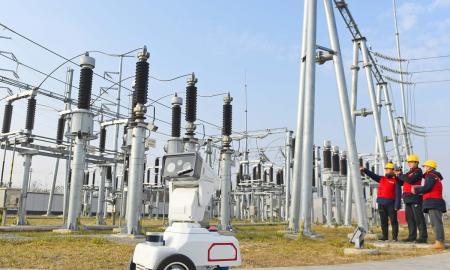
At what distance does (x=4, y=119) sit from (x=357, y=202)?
13218 millimetres

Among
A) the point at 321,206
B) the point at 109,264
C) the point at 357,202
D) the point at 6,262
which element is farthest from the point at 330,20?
the point at 321,206

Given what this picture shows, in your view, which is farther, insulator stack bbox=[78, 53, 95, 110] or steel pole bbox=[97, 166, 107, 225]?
steel pole bbox=[97, 166, 107, 225]

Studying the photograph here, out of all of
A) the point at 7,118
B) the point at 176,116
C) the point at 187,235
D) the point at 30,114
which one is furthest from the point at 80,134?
the point at 187,235

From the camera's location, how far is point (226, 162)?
14297 millimetres

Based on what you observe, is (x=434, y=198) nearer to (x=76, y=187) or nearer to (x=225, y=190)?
(x=225, y=190)

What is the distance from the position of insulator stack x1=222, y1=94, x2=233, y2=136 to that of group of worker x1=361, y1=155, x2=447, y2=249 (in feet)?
18.8

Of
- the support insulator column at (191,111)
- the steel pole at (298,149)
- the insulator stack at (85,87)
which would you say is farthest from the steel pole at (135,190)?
the steel pole at (298,149)

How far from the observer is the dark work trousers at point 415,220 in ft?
30.0

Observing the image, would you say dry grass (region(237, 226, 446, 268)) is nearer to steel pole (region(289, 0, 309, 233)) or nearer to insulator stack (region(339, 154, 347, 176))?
steel pole (region(289, 0, 309, 233))

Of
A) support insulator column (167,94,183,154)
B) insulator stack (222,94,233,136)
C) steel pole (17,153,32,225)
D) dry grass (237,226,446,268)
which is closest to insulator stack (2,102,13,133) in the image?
steel pole (17,153,32,225)

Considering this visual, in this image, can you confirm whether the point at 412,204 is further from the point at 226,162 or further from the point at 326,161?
the point at 326,161

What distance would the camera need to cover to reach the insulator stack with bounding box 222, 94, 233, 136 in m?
14.6

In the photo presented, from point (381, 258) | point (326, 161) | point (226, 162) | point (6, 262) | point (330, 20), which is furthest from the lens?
point (326, 161)

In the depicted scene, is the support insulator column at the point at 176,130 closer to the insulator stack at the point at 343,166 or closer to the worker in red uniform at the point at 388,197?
the worker in red uniform at the point at 388,197
